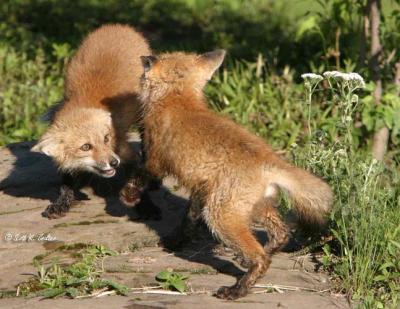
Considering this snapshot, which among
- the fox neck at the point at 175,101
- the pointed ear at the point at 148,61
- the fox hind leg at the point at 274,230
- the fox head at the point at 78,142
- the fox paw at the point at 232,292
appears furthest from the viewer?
the fox head at the point at 78,142

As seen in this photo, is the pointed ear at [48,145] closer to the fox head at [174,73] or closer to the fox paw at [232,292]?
the fox head at [174,73]

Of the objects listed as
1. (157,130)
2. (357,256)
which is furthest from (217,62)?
(357,256)

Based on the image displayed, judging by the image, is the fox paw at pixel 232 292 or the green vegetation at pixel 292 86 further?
the green vegetation at pixel 292 86

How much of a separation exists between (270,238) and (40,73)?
5.63m

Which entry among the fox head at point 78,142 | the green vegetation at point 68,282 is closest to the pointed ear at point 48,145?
the fox head at point 78,142

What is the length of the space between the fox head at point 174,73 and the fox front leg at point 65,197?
3.83 feet

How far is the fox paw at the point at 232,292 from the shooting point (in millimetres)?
5680

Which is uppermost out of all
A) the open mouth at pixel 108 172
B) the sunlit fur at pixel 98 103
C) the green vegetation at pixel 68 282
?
the sunlit fur at pixel 98 103

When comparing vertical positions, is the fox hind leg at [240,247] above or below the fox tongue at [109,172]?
below

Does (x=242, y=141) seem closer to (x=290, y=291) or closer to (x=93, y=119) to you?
(x=290, y=291)

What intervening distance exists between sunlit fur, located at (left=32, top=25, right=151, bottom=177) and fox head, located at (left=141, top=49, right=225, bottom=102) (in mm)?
751

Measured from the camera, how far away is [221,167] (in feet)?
19.4

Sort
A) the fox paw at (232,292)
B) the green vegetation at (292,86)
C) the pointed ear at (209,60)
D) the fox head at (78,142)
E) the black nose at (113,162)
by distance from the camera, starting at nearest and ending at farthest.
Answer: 1. the fox paw at (232,292)
2. the green vegetation at (292,86)
3. the pointed ear at (209,60)
4. the black nose at (113,162)
5. the fox head at (78,142)

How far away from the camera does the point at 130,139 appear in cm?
816
